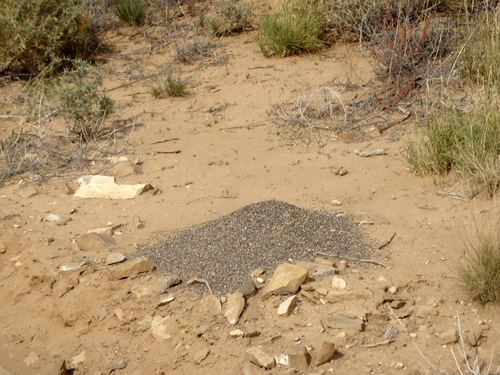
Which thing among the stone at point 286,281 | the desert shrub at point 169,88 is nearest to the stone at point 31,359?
the stone at point 286,281

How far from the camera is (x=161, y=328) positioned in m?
3.67

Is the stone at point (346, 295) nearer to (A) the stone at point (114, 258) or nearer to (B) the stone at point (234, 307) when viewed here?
(B) the stone at point (234, 307)

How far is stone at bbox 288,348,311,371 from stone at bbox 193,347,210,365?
0.48m

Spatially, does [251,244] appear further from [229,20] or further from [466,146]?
[229,20]

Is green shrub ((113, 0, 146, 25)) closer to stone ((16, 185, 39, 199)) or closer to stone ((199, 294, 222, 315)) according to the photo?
stone ((16, 185, 39, 199))

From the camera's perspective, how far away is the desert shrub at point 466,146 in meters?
4.45

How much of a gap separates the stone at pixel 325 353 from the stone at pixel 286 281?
0.52 metres

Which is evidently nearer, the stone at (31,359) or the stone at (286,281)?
the stone at (286,281)

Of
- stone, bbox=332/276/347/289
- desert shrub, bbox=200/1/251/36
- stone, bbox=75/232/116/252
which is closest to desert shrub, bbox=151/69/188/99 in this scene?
desert shrub, bbox=200/1/251/36

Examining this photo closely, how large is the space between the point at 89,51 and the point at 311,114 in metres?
3.73

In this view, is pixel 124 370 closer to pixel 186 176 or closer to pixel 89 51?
pixel 186 176

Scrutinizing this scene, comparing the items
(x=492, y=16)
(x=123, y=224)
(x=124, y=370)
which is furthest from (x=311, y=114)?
(x=124, y=370)

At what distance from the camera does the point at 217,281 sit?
3.83 meters

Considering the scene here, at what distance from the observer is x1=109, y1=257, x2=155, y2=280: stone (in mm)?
4055
